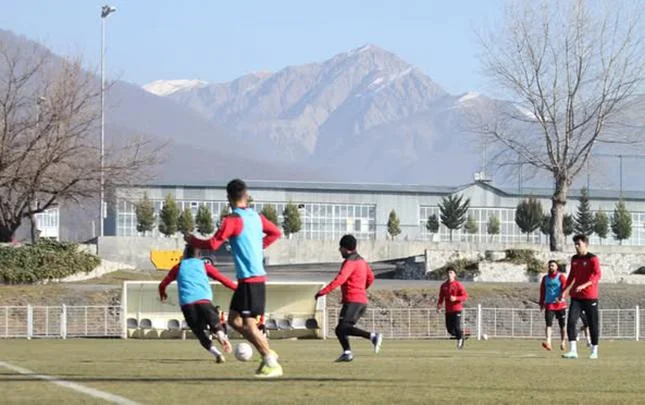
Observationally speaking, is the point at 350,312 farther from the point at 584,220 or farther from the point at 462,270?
the point at 584,220

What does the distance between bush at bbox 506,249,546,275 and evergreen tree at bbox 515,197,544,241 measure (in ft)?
129

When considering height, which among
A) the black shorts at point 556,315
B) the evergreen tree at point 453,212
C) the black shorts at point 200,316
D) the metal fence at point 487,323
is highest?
the evergreen tree at point 453,212

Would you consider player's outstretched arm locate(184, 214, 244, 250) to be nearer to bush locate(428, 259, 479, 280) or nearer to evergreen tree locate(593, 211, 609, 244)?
bush locate(428, 259, 479, 280)

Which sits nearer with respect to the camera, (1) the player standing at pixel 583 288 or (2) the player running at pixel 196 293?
(2) the player running at pixel 196 293

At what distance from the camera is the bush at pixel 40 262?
47.1 m

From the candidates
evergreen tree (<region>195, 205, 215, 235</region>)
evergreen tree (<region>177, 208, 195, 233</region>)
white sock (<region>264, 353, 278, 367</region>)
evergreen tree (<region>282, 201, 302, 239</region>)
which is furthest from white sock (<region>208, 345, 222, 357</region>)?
evergreen tree (<region>282, 201, 302, 239</region>)

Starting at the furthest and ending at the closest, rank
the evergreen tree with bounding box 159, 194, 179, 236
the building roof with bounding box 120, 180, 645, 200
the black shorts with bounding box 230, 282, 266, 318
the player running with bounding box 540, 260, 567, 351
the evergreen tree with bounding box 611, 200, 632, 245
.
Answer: the building roof with bounding box 120, 180, 645, 200 < the evergreen tree with bounding box 611, 200, 632, 245 < the evergreen tree with bounding box 159, 194, 179, 236 < the player running with bounding box 540, 260, 567, 351 < the black shorts with bounding box 230, 282, 266, 318

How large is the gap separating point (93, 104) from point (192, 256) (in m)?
39.1

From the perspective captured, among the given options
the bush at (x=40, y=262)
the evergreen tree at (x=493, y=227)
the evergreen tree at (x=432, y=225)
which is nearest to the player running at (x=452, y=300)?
the bush at (x=40, y=262)

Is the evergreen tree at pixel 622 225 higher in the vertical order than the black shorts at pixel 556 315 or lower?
higher

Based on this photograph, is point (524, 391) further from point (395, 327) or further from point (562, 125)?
point (562, 125)

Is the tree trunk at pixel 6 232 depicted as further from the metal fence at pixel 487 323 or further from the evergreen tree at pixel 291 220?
the evergreen tree at pixel 291 220

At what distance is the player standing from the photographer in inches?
796

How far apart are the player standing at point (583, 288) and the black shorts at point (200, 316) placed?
5539 mm
